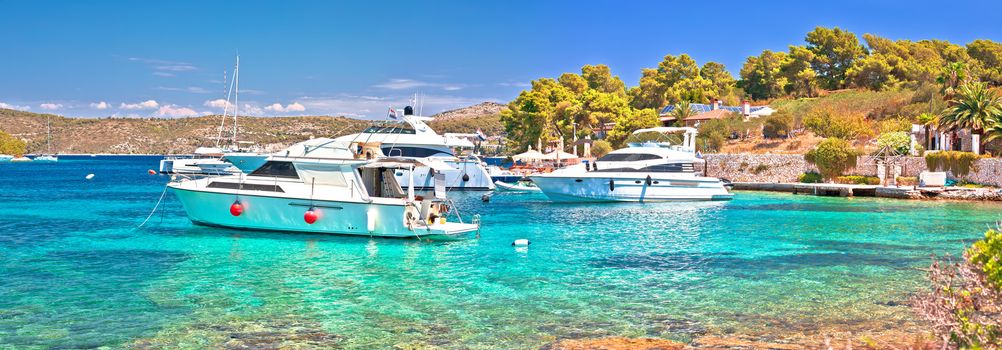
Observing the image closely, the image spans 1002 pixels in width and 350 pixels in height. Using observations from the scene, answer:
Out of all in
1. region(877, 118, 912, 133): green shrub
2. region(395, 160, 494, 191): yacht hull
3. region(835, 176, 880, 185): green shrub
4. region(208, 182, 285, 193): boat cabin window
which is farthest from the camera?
region(877, 118, 912, 133): green shrub

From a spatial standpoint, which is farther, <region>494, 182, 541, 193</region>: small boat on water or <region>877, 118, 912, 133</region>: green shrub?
<region>877, 118, 912, 133</region>: green shrub

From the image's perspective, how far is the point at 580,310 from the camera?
44.0ft

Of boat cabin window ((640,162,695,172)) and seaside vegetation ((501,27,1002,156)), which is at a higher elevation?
seaside vegetation ((501,27,1002,156))

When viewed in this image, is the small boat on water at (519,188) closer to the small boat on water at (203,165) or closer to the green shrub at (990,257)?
the small boat on water at (203,165)

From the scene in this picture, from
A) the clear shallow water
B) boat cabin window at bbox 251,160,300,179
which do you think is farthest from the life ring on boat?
boat cabin window at bbox 251,160,300,179

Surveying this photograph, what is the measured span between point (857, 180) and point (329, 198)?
122 ft

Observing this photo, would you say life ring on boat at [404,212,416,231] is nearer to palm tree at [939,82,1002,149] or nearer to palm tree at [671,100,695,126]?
palm tree at [939,82,1002,149]

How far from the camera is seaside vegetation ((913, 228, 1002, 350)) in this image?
6531 mm

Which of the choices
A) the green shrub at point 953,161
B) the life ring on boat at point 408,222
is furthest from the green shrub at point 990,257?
the green shrub at point 953,161

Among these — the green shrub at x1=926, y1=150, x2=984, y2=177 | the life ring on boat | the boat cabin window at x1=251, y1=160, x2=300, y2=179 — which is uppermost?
the green shrub at x1=926, y1=150, x2=984, y2=177

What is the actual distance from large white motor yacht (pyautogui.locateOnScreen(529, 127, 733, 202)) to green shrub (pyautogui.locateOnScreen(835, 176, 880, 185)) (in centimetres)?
1349

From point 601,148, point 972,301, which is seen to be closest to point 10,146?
point 601,148

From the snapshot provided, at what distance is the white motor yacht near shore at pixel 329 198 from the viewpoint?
22109mm

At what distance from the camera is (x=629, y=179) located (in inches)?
1540
